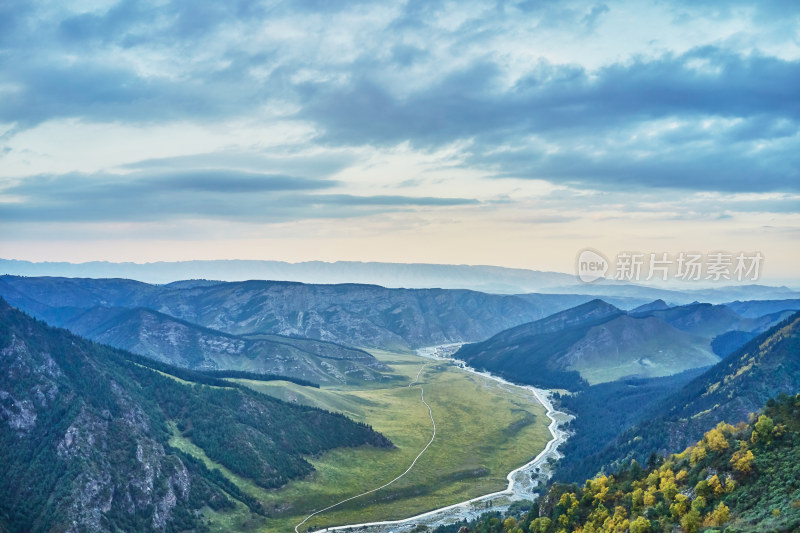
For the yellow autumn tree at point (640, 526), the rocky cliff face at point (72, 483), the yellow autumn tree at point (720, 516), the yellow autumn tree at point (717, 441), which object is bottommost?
the rocky cliff face at point (72, 483)

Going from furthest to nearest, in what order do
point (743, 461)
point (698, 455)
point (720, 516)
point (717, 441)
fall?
point (698, 455) < point (717, 441) < point (743, 461) < point (720, 516)

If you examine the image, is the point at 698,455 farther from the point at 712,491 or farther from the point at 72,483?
the point at 72,483

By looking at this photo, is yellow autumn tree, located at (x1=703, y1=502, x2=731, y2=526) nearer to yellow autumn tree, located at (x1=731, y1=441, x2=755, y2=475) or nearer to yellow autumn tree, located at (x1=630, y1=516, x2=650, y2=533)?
yellow autumn tree, located at (x1=630, y1=516, x2=650, y2=533)

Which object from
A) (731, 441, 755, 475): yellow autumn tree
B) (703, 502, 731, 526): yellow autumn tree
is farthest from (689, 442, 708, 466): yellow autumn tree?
(703, 502, 731, 526): yellow autumn tree

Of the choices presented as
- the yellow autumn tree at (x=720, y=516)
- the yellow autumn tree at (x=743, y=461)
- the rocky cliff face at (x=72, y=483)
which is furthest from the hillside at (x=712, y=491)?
the rocky cliff face at (x=72, y=483)

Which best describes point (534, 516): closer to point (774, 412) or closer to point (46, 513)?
point (774, 412)

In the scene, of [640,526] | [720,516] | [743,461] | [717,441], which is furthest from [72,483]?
[743,461]

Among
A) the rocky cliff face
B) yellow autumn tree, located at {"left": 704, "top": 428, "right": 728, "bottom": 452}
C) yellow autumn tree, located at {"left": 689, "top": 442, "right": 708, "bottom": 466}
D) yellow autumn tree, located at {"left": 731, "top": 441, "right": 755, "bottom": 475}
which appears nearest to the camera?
yellow autumn tree, located at {"left": 731, "top": 441, "right": 755, "bottom": 475}

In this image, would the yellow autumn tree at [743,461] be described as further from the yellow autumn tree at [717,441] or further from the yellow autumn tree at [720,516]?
the yellow autumn tree at [720,516]

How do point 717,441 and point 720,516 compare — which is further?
point 717,441
